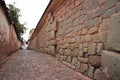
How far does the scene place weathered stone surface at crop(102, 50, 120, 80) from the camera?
2.03m

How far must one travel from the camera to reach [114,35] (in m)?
2.17

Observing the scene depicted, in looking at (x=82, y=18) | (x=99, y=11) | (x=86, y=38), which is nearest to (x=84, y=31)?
(x=86, y=38)

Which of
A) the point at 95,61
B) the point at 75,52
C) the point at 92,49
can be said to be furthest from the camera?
the point at 75,52

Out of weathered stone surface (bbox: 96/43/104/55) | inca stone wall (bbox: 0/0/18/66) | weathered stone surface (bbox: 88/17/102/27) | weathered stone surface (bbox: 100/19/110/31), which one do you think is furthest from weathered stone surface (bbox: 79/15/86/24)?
inca stone wall (bbox: 0/0/18/66)

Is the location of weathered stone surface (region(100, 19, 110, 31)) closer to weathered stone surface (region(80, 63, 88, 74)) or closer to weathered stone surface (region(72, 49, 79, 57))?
weathered stone surface (region(80, 63, 88, 74))

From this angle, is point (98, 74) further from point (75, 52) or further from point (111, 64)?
point (75, 52)

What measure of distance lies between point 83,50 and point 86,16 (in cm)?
67

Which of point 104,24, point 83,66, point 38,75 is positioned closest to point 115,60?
point 104,24

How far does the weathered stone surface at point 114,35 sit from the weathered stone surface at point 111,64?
3.5 inches

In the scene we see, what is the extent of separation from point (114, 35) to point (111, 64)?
375mm

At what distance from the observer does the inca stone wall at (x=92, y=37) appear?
7.20 ft

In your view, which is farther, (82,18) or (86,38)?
(82,18)

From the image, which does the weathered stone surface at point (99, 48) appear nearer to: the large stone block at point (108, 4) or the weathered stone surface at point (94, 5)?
the large stone block at point (108, 4)

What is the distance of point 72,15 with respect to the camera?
4.17 meters
